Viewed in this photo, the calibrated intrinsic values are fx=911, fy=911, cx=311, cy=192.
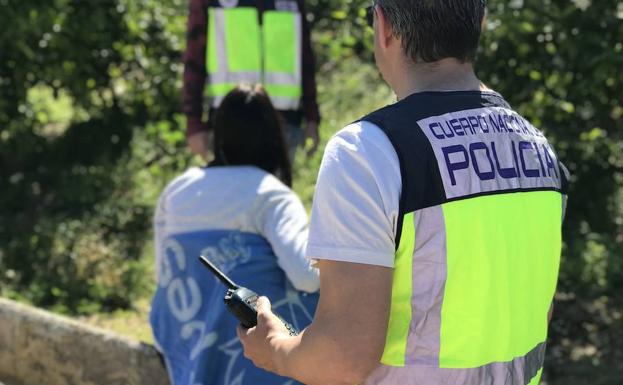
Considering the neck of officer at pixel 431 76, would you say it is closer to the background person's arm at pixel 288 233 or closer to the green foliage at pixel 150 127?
the background person's arm at pixel 288 233

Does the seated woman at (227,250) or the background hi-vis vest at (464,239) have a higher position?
the background hi-vis vest at (464,239)

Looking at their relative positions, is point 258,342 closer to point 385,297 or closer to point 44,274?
point 385,297

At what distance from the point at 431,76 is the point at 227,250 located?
1469 millimetres

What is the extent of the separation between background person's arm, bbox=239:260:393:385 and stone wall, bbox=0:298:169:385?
1.71 meters

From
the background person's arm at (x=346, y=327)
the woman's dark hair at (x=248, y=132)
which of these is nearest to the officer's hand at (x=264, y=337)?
the background person's arm at (x=346, y=327)

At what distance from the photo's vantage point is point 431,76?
63.2 inches

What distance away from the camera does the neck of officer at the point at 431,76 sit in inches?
63.1

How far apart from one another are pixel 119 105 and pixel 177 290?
398 centimetres

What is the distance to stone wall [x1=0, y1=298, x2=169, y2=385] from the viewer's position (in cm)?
318

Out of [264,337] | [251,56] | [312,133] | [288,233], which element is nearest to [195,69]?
[251,56]

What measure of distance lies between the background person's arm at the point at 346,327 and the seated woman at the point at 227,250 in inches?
47.9

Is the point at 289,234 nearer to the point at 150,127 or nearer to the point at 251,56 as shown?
the point at 251,56

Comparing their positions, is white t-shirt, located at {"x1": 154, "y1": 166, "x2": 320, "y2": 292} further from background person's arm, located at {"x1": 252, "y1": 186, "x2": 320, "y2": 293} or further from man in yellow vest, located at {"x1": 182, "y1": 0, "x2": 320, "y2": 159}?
man in yellow vest, located at {"x1": 182, "y1": 0, "x2": 320, "y2": 159}

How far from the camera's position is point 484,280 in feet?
5.11
